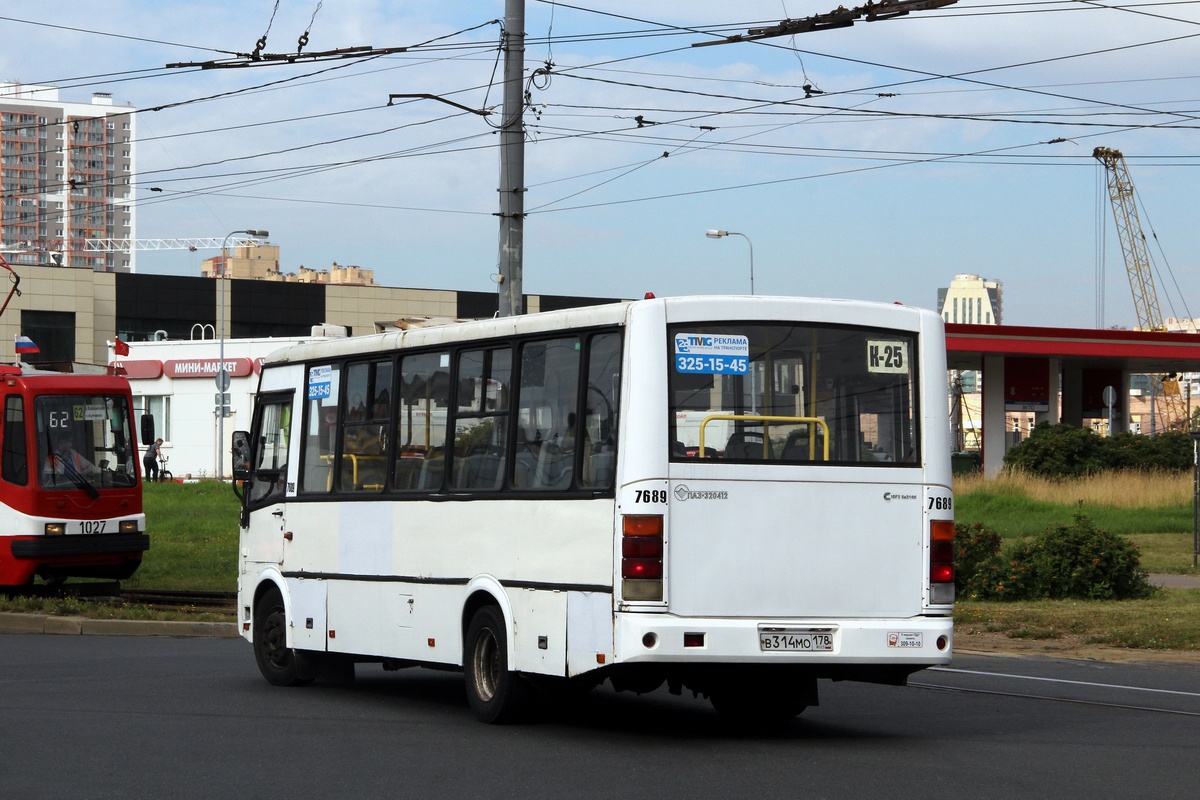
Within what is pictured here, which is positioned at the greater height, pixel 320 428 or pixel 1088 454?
pixel 320 428

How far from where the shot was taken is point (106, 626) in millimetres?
18781

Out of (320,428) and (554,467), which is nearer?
(554,467)

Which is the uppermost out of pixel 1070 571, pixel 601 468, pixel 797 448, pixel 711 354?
pixel 711 354

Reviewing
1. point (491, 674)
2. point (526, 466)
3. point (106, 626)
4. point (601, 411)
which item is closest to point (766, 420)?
point (601, 411)

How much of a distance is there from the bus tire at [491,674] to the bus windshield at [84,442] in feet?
41.3

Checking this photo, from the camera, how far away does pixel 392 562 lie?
39.4ft

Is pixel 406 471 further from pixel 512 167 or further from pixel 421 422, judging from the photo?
pixel 512 167

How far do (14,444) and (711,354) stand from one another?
1457 centimetres

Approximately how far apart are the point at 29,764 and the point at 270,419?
5.30m

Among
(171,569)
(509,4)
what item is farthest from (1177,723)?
(171,569)

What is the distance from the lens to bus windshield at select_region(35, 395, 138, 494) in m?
22.1

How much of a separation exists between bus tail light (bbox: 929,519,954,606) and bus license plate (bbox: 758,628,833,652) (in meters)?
0.76

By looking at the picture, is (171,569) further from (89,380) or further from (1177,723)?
(1177,723)

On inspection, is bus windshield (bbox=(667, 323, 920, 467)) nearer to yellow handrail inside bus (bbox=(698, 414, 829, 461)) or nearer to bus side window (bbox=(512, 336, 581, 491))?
yellow handrail inside bus (bbox=(698, 414, 829, 461))
